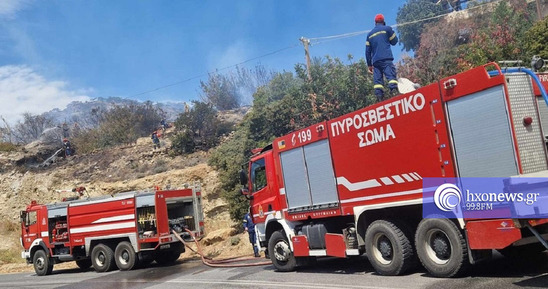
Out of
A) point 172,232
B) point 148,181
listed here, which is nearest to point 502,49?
point 172,232

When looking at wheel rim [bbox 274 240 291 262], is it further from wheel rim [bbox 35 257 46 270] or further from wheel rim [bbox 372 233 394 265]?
wheel rim [bbox 35 257 46 270]

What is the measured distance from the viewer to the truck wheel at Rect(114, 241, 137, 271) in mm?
15609

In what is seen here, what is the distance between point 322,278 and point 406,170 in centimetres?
293

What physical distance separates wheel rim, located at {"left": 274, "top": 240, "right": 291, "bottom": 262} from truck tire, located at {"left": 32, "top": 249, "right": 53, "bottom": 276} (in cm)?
1107

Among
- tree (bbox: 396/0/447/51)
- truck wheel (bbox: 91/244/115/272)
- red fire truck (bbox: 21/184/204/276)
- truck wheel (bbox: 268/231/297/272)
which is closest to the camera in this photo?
truck wheel (bbox: 268/231/297/272)

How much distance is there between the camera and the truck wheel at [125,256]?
15609 mm

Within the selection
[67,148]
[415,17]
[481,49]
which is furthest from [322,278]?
[415,17]

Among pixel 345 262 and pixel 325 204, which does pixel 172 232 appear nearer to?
pixel 345 262

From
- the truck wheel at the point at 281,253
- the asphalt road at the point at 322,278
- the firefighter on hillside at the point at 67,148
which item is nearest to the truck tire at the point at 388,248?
the asphalt road at the point at 322,278

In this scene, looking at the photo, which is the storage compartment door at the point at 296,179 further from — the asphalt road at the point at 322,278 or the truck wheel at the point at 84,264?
the truck wheel at the point at 84,264

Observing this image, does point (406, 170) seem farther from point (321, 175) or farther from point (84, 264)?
point (84, 264)

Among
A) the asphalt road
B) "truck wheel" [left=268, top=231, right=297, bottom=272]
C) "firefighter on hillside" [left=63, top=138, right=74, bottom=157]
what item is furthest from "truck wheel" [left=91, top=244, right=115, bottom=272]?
"firefighter on hillside" [left=63, top=138, right=74, bottom=157]

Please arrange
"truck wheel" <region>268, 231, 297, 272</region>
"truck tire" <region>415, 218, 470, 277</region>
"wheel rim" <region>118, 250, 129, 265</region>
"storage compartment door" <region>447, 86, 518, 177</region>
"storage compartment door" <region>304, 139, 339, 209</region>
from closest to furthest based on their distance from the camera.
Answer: "storage compartment door" <region>447, 86, 518, 177</region>, "truck tire" <region>415, 218, 470, 277</region>, "storage compartment door" <region>304, 139, 339, 209</region>, "truck wheel" <region>268, 231, 297, 272</region>, "wheel rim" <region>118, 250, 129, 265</region>

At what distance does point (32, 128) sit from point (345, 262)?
200 ft
